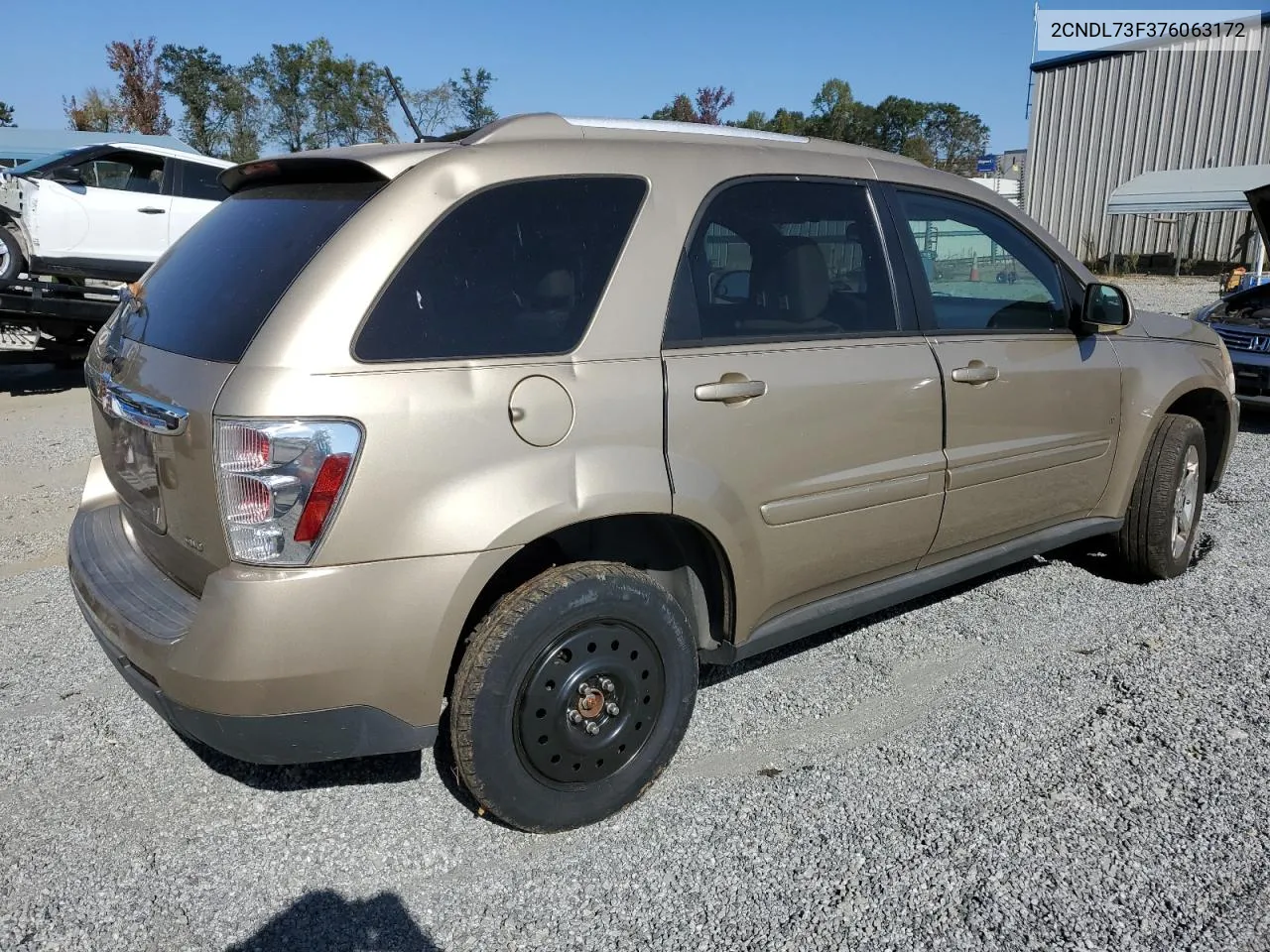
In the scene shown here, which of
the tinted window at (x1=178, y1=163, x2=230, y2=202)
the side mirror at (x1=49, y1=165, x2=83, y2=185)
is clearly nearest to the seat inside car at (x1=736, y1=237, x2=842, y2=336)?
the tinted window at (x1=178, y1=163, x2=230, y2=202)

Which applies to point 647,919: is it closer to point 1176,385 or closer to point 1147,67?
point 1176,385

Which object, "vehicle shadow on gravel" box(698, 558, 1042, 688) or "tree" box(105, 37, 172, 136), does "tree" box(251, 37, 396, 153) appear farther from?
"vehicle shadow on gravel" box(698, 558, 1042, 688)

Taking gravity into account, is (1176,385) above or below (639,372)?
below

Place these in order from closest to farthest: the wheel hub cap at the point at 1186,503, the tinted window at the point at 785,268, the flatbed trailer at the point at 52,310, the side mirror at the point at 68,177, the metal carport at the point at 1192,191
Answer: the tinted window at the point at 785,268
the wheel hub cap at the point at 1186,503
the flatbed trailer at the point at 52,310
the side mirror at the point at 68,177
the metal carport at the point at 1192,191

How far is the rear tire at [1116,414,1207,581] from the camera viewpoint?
431cm

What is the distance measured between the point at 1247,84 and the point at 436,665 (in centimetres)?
3001

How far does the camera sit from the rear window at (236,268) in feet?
7.75

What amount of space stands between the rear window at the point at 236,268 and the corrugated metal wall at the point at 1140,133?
26831mm

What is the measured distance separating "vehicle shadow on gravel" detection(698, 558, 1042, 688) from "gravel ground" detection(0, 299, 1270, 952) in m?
0.04

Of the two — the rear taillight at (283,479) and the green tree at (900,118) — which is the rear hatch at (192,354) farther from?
the green tree at (900,118)

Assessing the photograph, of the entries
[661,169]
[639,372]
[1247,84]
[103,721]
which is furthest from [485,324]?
[1247,84]

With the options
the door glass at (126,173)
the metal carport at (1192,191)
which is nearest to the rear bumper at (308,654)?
the door glass at (126,173)

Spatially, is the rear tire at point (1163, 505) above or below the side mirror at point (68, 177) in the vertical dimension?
below

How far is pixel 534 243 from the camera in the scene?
2.55m
